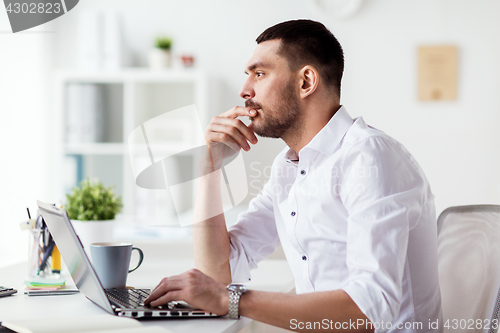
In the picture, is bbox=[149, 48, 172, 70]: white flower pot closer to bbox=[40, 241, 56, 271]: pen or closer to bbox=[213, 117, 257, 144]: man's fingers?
bbox=[213, 117, 257, 144]: man's fingers

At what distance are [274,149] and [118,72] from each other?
909mm

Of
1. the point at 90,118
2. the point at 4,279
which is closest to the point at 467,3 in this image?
Result: the point at 90,118

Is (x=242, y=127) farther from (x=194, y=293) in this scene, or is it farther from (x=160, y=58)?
(x=160, y=58)

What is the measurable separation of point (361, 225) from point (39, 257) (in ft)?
2.40

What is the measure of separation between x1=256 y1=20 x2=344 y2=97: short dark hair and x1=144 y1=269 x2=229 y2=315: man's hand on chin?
58cm

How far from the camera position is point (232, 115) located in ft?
4.21

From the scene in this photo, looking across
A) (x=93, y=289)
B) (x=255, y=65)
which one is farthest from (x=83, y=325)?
(x=255, y=65)

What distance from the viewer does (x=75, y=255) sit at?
0.90 meters

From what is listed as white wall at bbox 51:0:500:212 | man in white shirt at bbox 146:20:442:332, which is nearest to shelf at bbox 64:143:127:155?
white wall at bbox 51:0:500:212

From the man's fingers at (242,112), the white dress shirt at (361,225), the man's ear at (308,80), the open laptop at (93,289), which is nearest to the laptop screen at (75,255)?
the open laptop at (93,289)

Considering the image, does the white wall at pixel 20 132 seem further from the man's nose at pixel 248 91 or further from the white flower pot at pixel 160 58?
the man's nose at pixel 248 91

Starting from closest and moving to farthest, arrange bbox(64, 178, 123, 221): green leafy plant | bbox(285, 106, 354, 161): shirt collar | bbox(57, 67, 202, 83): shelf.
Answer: bbox(285, 106, 354, 161): shirt collar
bbox(64, 178, 123, 221): green leafy plant
bbox(57, 67, 202, 83): shelf

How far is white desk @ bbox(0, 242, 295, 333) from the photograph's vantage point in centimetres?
→ 84

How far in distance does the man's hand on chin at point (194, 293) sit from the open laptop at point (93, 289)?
0.02 m
